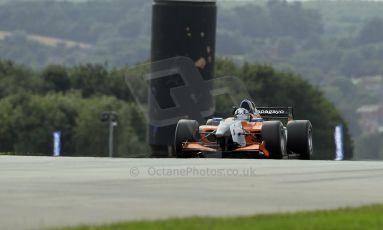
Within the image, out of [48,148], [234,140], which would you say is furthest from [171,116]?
[48,148]

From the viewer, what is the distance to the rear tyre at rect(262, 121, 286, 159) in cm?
2959

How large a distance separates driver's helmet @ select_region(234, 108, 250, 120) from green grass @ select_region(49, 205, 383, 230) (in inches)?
712

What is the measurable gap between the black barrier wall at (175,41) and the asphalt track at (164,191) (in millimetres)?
21271

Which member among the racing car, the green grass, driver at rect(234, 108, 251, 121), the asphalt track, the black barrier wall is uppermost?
the black barrier wall

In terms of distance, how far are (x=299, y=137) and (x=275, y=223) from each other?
18813mm

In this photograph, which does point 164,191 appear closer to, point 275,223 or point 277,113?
point 275,223

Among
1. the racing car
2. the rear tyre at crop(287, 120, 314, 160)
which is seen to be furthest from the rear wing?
the rear tyre at crop(287, 120, 314, 160)

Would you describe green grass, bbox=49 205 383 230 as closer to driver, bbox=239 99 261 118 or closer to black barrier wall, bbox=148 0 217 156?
driver, bbox=239 99 261 118

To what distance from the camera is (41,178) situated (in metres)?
18.6

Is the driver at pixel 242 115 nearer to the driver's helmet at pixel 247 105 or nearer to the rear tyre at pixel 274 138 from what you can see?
the driver's helmet at pixel 247 105

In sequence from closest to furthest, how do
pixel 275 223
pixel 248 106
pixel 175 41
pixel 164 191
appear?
pixel 275 223
pixel 164 191
pixel 248 106
pixel 175 41

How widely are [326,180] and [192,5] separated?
1009 inches

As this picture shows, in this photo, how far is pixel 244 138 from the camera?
31047mm

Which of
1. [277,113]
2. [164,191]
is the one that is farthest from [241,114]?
[164,191]
